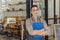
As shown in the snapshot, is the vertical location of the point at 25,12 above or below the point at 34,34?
above

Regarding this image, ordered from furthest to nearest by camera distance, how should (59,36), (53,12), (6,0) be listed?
1. (53,12)
2. (6,0)
3. (59,36)

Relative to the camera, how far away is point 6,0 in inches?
165

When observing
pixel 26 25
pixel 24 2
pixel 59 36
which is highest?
pixel 24 2

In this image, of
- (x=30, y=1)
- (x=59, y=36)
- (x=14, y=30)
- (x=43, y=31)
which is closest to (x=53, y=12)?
(x=30, y=1)

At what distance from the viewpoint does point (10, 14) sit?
421 centimetres

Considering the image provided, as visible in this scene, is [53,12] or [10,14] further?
[53,12]

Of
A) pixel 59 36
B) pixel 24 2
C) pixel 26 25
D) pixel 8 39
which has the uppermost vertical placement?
pixel 24 2

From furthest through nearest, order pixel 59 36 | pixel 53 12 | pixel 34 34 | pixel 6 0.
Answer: pixel 53 12
pixel 6 0
pixel 59 36
pixel 34 34

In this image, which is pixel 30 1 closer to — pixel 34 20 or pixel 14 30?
pixel 14 30

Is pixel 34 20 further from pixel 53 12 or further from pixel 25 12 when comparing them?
pixel 53 12

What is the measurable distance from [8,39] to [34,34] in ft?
5.32

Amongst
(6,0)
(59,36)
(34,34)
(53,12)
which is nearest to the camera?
(34,34)

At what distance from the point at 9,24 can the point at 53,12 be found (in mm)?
1345

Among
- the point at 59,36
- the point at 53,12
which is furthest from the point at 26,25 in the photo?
the point at 53,12
